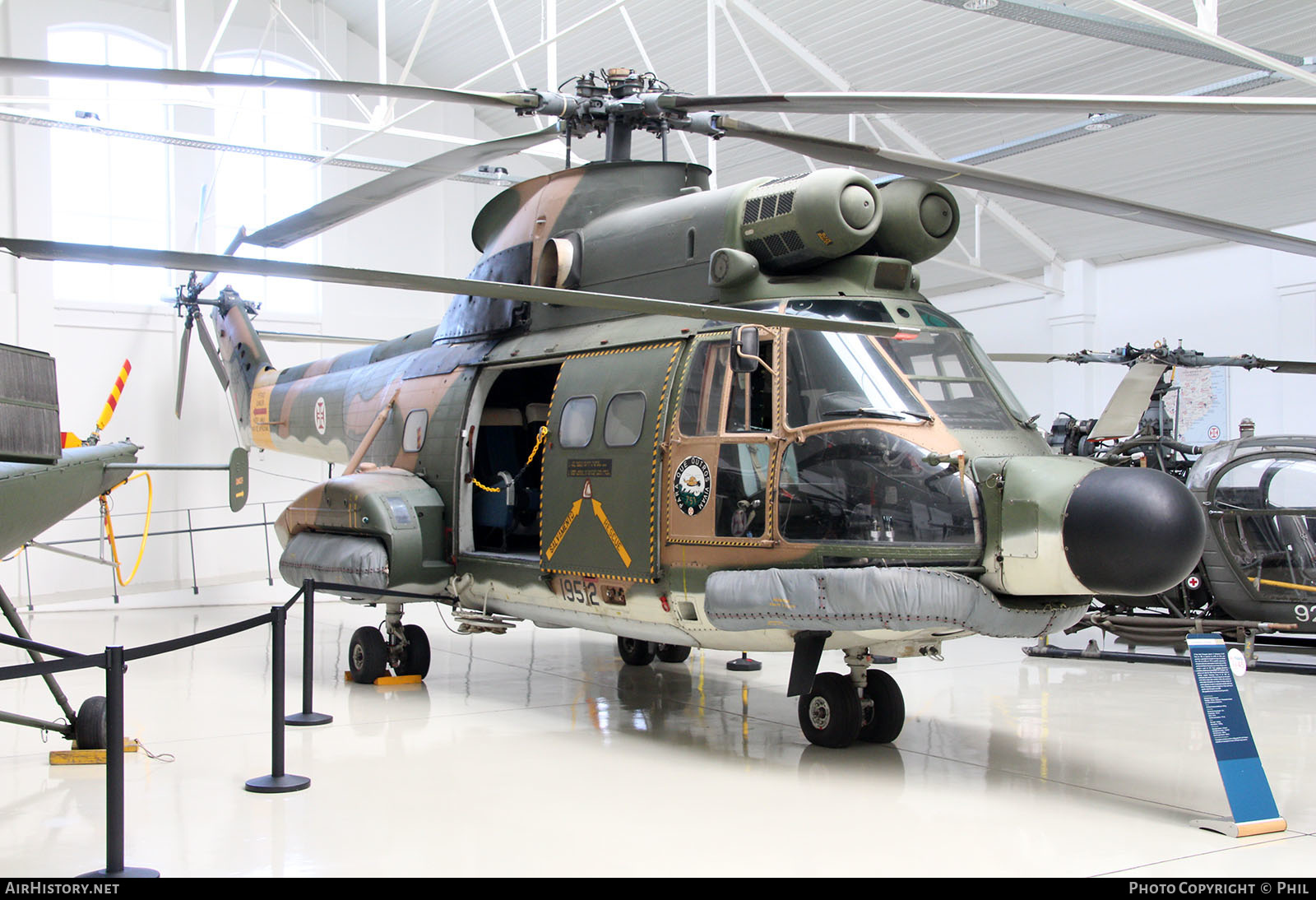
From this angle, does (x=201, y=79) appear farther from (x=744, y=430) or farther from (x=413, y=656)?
(x=413, y=656)

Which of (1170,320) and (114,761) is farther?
(1170,320)

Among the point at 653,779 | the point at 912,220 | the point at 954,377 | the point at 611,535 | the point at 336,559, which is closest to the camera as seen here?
the point at 653,779

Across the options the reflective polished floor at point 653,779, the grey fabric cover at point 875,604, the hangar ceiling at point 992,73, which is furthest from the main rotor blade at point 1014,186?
the hangar ceiling at point 992,73

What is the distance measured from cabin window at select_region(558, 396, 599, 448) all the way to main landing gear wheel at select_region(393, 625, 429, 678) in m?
2.39

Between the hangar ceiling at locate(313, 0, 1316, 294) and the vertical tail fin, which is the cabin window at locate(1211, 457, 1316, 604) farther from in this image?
the vertical tail fin

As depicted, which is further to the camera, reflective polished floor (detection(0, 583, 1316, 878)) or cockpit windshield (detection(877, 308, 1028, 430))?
cockpit windshield (detection(877, 308, 1028, 430))

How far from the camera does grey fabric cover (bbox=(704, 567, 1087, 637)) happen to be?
5.30m

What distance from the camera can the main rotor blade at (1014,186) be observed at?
5.66m

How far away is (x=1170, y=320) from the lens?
1606 cm

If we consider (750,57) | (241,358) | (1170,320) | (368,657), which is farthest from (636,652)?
(1170,320)

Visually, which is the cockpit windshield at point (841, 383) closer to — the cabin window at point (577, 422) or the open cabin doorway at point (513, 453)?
the cabin window at point (577, 422)

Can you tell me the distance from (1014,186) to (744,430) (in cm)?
186

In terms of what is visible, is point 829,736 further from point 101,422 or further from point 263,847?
point 101,422

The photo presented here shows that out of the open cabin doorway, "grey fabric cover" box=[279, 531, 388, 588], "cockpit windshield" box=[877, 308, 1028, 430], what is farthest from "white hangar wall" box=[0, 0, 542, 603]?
"cockpit windshield" box=[877, 308, 1028, 430]
